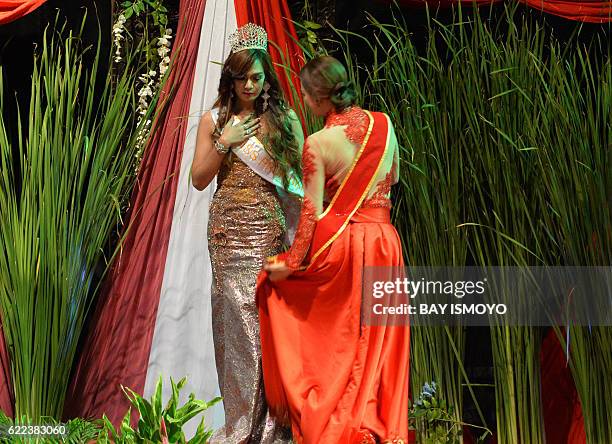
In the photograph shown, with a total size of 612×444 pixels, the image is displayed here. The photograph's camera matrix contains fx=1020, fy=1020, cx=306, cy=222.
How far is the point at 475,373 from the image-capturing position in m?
4.00

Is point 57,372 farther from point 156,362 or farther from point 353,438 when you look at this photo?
point 353,438

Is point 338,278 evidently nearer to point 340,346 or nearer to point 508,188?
point 340,346

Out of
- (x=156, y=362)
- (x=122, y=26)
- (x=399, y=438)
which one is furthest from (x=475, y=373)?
(x=122, y=26)

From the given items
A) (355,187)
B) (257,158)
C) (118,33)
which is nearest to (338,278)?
(355,187)

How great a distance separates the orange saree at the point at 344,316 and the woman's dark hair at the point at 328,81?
0.06 m

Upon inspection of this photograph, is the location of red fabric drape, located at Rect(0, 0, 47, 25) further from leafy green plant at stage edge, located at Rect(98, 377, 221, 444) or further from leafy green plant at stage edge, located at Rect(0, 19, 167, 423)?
leafy green plant at stage edge, located at Rect(98, 377, 221, 444)

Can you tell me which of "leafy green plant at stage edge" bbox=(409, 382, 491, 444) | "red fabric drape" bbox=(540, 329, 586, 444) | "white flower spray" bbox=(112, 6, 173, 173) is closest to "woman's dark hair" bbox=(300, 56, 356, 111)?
"leafy green plant at stage edge" bbox=(409, 382, 491, 444)

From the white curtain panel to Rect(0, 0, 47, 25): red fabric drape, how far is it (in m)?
0.69

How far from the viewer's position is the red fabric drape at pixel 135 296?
3.99 metres

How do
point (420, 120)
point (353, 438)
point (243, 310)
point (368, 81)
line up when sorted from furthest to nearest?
point (368, 81)
point (420, 120)
point (243, 310)
point (353, 438)

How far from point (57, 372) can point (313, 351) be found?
1.11m

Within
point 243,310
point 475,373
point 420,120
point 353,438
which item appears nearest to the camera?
point 353,438

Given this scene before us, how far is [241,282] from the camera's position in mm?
3404

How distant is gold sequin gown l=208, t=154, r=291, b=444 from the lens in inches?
132
